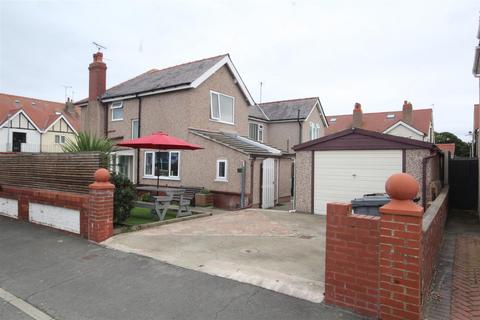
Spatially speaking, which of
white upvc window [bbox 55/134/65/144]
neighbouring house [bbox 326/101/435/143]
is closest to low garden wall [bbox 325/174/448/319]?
neighbouring house [bbox 326/101/435/143]

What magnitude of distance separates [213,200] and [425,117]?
1208 inches

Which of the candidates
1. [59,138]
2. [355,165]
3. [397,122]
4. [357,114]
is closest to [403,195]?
[355,165]

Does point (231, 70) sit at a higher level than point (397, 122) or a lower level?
higher

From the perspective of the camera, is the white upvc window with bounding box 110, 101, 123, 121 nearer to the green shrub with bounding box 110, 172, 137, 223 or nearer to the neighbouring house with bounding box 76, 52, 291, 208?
the neighbouring house with bounding box 76, 52, 291, 208

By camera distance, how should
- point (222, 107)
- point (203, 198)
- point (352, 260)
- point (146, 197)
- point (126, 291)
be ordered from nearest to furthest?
1. point (352, 260)
2. point (126, 291)
3. point (203, 198)
4. point (146, 197)
5. point (222, 107)

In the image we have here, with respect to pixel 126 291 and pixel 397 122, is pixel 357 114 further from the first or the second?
pixel 126 291

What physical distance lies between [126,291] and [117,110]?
48.8 feet

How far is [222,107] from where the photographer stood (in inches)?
647

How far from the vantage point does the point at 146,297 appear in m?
4.12

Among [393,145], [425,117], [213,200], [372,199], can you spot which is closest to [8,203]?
[213,200]

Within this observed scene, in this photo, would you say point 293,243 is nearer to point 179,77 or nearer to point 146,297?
point 146,297

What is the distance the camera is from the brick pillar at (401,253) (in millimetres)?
3211

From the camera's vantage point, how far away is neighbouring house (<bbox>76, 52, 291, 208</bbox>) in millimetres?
13234

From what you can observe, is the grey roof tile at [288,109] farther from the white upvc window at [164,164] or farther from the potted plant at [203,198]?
the potted plant at [203,198]
